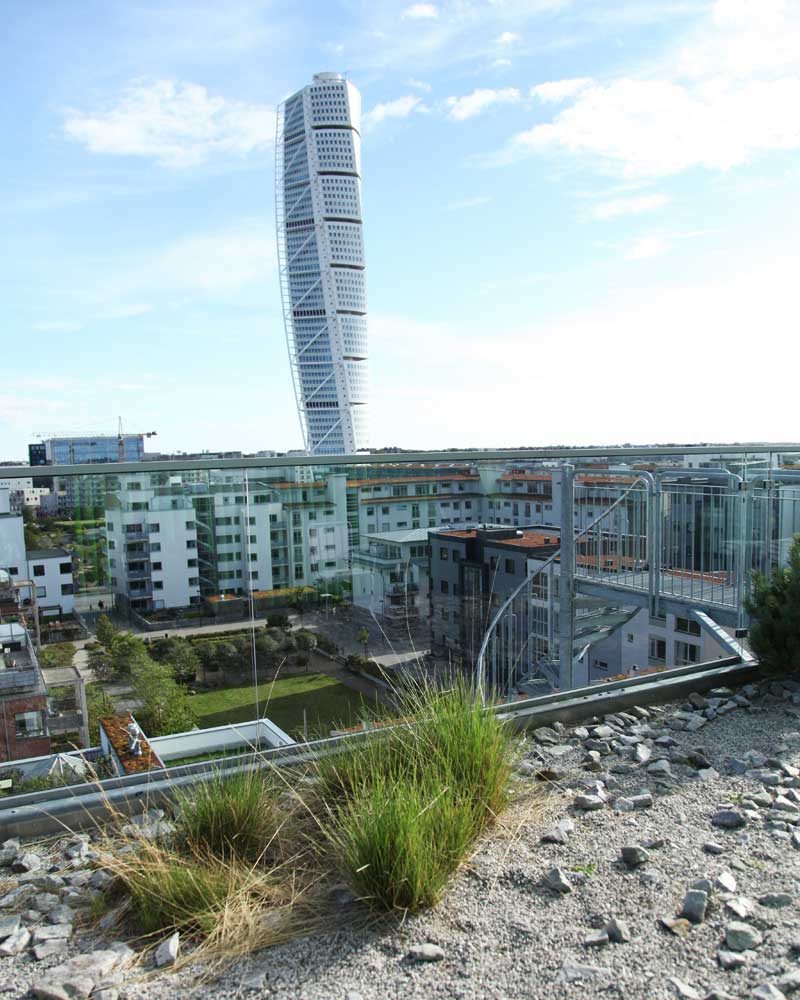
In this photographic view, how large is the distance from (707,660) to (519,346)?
17363 millimetres

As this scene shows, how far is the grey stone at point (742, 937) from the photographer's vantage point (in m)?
1.65

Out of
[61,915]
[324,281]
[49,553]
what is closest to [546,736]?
[61,915]

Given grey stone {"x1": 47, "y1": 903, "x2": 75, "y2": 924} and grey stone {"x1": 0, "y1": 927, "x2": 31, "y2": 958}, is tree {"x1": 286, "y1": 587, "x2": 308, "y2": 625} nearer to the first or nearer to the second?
grey stone {"x1": 47, "y1": 903, "x2": 75, "y2": 924}

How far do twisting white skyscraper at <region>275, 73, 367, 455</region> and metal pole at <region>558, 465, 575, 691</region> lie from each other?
90554mm

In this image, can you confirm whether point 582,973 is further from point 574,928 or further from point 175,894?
point 175,894

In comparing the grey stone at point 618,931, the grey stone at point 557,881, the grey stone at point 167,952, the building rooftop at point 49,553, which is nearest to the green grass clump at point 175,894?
the grey stone at point 167,952

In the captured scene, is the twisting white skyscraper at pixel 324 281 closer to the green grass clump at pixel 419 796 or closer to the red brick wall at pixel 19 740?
the red brick wall at pixel 19 740

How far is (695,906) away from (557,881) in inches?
12.7

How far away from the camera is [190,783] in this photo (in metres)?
2.45

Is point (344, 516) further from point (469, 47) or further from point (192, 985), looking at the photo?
point (469, 47)

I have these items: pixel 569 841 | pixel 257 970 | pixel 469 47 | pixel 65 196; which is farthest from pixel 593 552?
pixel 65 196

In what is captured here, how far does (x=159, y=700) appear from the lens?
11.1ft

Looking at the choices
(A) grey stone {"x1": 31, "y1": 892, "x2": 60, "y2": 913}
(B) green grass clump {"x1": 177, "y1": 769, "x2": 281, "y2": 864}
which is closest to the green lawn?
(B) green grass clump {"x1": 177, "y1": 769, "x2": 281, "y2": 864}

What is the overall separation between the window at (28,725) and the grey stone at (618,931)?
7.59 feet
